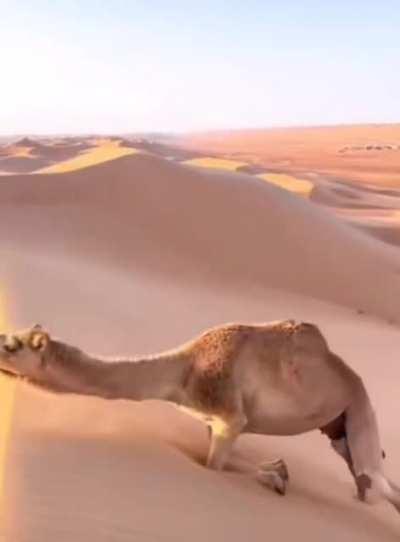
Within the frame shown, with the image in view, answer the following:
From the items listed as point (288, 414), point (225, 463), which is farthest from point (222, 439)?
point (288, 414)

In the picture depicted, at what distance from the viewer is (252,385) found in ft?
14.5

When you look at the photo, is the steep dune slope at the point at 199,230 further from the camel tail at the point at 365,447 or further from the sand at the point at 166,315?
the camel tail at the point at 365,447

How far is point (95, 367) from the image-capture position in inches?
163

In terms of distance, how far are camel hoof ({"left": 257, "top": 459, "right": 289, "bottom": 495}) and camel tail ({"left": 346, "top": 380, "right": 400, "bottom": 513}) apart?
44cm

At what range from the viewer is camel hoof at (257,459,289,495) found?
4363 mm

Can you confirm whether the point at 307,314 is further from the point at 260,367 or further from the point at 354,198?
the point at 354,198

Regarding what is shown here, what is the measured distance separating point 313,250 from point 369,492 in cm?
963

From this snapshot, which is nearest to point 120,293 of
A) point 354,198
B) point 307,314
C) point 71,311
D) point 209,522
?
point 71,311

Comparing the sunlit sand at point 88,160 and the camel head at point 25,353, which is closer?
the camel head at point 25,353

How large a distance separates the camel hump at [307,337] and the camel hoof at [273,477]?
65 cm

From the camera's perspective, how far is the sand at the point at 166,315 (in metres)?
3.48

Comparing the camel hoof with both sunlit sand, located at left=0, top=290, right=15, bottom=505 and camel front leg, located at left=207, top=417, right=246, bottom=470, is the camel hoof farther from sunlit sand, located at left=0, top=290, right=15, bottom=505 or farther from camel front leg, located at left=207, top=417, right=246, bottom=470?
sunlit sand, located at left=0, top=290, right=15, bottom=505

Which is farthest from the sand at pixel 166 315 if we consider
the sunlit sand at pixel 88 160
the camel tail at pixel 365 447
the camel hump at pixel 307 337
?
the camel hump at pixel 307 337

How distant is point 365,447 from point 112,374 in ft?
4.85
